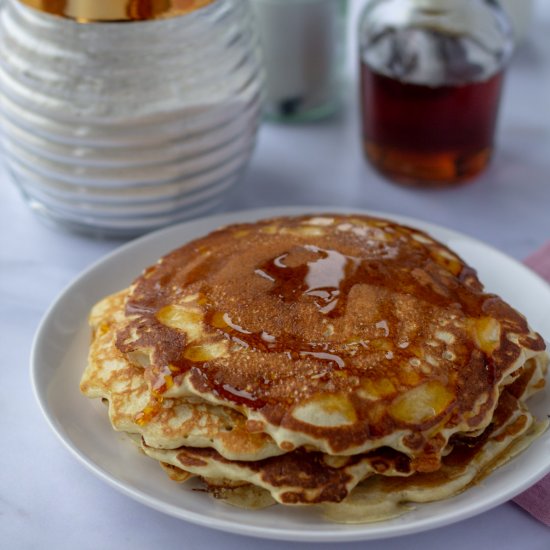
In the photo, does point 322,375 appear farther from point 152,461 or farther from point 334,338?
point 152,461

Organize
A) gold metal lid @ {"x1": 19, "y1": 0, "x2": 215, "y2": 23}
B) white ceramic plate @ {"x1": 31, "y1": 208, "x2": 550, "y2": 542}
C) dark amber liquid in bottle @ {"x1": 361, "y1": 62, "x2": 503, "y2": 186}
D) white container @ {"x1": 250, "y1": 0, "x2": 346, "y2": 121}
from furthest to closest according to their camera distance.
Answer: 1. white container @ {"x1": 250, "y1": 0, "x2": 346, "y2": 121}
2. dark amber liquid in bottle @ {"x1": 361, "y1": 62, "x2": 503, "y2": 186}
3. gold metal lid @ {"x1": 19, "y1": 0, "x2": 215, "y2": 23}
4. white ceramic plate @ {"x1": 31, "y1": 208, "x2": 550, "y2": 542}

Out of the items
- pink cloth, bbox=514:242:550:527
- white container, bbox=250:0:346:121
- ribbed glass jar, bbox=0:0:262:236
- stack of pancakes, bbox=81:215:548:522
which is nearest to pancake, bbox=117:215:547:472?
stack of pancakes, bbox=81:215:548:522

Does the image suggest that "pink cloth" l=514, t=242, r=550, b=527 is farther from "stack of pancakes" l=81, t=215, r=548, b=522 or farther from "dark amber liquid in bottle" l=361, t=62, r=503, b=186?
"dark amber liquid in bottle" l=361, t=62, r=503, b=186

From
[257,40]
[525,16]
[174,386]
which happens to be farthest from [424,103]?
[174,386]

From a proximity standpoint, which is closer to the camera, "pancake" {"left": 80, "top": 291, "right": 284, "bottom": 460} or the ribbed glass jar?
"pancake" {"left": 80, "top": 291, "right": 284, "bottom": 460}

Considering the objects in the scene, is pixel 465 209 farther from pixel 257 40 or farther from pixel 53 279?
pixel 53 279

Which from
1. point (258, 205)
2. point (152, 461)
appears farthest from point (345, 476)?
point (258, 205)
